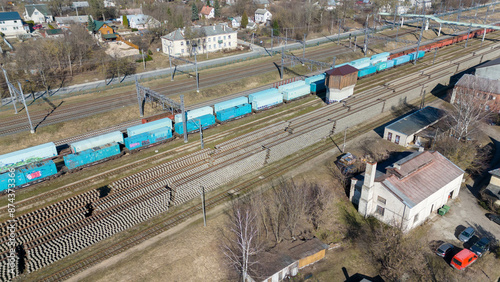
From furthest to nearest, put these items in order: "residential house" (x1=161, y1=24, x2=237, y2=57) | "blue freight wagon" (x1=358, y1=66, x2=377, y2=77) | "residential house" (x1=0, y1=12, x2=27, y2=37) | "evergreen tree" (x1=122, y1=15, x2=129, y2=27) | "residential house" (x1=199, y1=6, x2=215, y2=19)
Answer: "residential house" (x1=199, y1=6, x2=215, y2=19) → "evergreen tree" (x1=122, y1=15, x2=129, y2=27) → "residential house" (x1=0, y1=12, x2=27, y2=37) → "residential house" (x1=161, y1=24, x2=237, y2=57) → "blue freight wagon" (x1=358, y1=66, x2=377, y2=77)

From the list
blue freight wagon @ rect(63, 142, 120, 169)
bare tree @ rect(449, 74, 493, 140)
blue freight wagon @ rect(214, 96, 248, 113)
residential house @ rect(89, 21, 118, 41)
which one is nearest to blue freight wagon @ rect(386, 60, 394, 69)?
bare tree @ rect(449, 74, 493, 140)

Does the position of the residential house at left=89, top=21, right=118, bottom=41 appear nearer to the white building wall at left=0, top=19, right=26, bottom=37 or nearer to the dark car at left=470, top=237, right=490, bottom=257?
the white building wall at left=0, top=19, right=26, bottom=37

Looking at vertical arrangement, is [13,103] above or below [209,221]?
above

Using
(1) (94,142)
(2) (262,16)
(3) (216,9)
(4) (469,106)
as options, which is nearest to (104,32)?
(3) (216,9)

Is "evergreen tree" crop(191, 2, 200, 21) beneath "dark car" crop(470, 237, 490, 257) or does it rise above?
above

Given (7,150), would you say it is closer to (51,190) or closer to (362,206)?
(51,190)

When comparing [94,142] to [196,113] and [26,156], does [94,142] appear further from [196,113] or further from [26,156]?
[196,113]

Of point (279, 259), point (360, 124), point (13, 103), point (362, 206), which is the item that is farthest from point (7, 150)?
point (360, 124)

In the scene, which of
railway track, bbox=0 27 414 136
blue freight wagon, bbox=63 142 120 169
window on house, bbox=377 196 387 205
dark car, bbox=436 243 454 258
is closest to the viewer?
dark car, bbox=436 243 454 258
